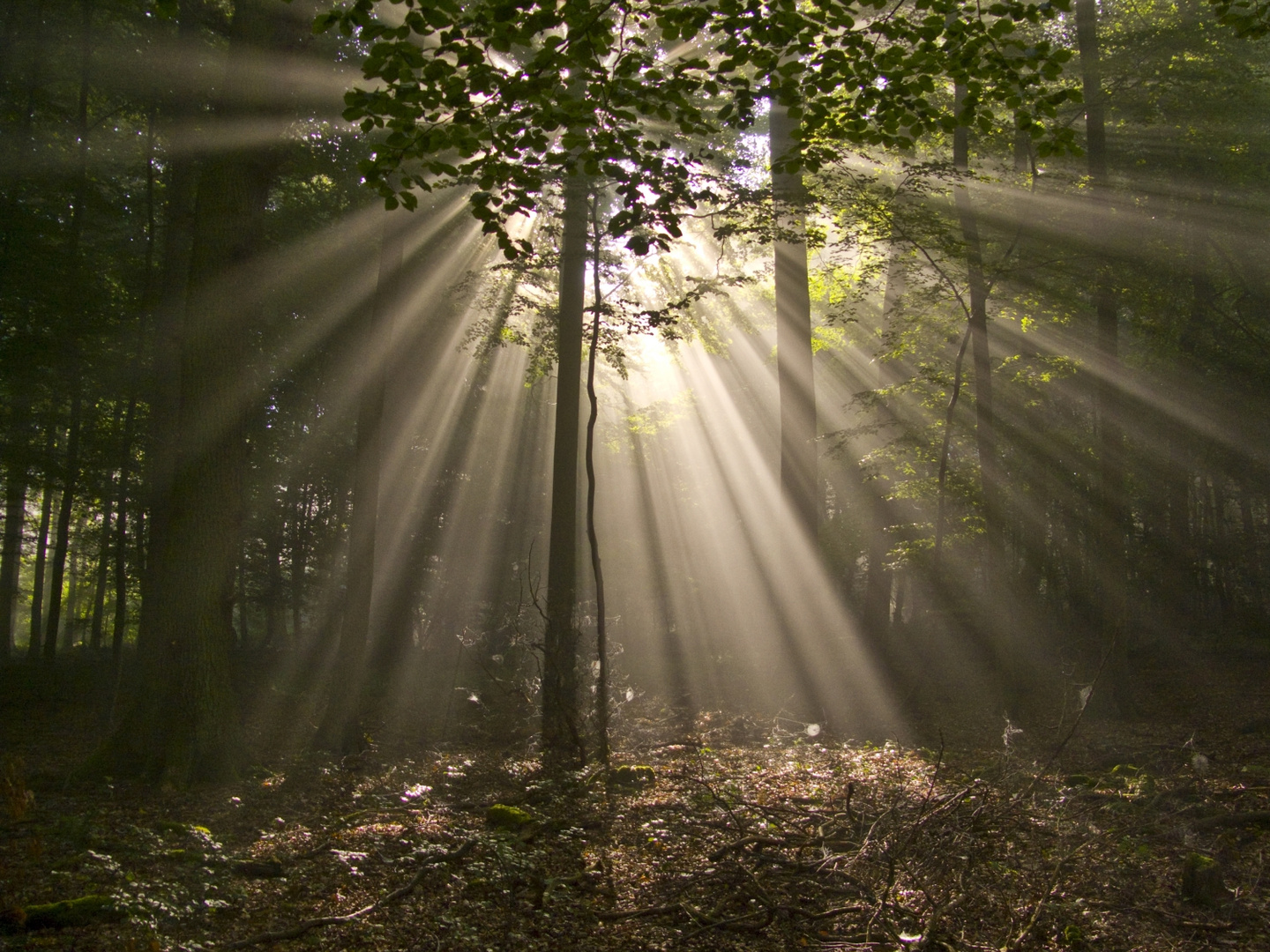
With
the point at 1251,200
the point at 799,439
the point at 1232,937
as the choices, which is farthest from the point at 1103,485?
the point at 1232,937

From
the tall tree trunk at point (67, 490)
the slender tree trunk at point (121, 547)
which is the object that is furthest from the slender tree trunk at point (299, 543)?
the slender tree trunk at point (121, 547)

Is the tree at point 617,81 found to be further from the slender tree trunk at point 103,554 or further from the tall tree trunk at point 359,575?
the slender tree trunk at point 103,554

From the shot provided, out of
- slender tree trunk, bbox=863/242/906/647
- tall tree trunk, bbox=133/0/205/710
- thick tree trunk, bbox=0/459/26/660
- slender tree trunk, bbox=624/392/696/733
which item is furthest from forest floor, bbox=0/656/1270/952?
thick tree trunk, bbox=0/459/26/660

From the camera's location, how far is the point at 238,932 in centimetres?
429

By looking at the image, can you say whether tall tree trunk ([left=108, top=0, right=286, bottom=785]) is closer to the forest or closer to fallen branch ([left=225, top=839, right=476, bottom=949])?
the forest

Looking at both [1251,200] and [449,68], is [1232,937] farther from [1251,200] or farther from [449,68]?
[1251,200]

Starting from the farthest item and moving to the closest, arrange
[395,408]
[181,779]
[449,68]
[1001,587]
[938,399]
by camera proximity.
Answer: [395,408], [938,399], [1001,587], [181,779], [449,68]

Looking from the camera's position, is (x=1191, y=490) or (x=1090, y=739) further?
(x=1191, y=490)

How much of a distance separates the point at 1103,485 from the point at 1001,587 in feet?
7.19

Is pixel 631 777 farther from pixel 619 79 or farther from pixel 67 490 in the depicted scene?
pixel 67 490

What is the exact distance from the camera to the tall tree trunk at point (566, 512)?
371 inches

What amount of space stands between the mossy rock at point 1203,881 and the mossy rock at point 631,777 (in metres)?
4.58

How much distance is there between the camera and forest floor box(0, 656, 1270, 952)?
4406 millimetres

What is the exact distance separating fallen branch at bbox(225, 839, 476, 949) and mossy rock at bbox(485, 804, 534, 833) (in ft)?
2.79
